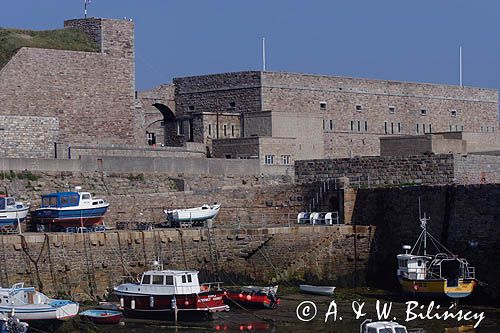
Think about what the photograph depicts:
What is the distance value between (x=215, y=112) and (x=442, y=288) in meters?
25.9

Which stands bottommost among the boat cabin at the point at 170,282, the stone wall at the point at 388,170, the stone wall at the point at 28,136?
the boat cabin at the point at 170,282

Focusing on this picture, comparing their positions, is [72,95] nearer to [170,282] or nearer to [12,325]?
[170,282]

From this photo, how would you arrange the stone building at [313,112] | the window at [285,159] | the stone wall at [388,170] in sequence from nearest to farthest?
the stone wall at [388,170] < the window at [285,159] < the stone building at [313,112]

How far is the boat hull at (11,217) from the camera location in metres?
42.4

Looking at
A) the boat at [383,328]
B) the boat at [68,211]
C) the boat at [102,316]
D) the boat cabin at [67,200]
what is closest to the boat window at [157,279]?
the boat at [102,316]

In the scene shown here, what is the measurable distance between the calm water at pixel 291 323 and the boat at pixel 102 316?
252 mm

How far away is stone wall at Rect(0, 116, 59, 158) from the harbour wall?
10584mm

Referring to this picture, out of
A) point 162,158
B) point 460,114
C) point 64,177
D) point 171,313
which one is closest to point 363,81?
point 460,114

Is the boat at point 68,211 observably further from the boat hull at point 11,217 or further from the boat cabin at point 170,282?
the boat cabin at point 170,282

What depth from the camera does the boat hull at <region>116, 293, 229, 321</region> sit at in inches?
1442

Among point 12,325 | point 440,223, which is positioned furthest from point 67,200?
point 440,223

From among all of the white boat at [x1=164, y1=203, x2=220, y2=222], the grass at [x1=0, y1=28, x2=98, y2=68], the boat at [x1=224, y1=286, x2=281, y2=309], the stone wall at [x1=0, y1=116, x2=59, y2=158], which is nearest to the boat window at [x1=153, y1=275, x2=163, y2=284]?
the boat at [x1=224, y1=286, x2=281, y2=309]

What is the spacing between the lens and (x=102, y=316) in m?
35.5

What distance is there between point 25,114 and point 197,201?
9173 millimetres
